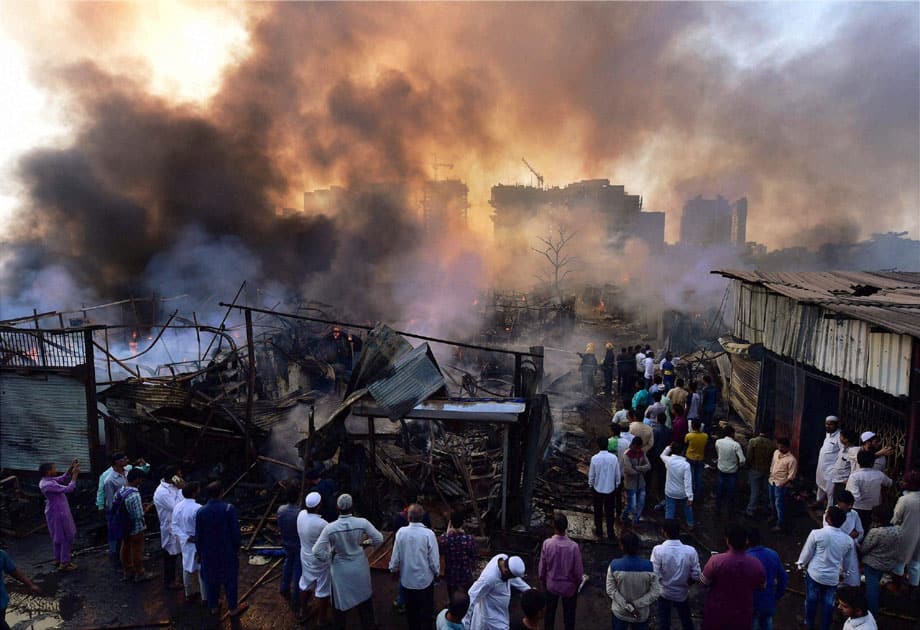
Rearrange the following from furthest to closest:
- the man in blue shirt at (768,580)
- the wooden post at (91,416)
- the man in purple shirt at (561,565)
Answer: the wooden post at (91,416), the man in purple shirt at (561,565), the man in blue shirt at (768,580)

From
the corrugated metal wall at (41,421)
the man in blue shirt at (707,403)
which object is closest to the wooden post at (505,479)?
the man in blue shirt at (707,403)

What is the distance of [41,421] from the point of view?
834 centimetres

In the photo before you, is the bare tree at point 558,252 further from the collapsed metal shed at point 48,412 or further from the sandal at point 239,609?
the sandal at point 239,609

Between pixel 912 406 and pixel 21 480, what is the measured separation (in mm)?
12794

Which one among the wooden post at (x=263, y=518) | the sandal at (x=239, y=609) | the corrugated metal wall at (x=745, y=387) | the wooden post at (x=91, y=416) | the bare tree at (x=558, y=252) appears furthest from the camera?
the bare tree at (x=558, y=252)

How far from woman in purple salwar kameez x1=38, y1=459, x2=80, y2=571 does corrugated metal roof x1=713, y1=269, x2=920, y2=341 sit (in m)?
10.0

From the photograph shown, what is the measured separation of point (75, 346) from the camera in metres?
8.72

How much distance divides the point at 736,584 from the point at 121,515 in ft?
20.2

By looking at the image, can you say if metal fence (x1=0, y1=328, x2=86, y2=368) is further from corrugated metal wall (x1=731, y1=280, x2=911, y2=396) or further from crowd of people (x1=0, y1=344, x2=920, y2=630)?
corrugated metal wall (x1=731, y1=280, x2=911, y2=396)

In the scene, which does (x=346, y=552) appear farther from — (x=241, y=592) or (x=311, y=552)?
(x=241, y=592)

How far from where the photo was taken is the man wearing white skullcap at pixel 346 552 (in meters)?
4.67

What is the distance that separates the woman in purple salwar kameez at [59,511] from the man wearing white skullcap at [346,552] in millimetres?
3669

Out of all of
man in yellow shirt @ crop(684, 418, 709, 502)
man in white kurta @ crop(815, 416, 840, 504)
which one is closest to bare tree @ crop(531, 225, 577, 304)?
man in yellow shirt @ crop(684, 418, 709, 502)

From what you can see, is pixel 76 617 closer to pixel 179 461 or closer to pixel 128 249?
pixel 179 461
